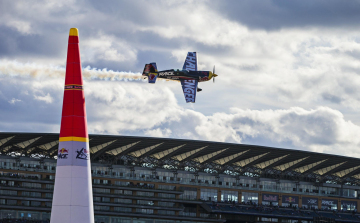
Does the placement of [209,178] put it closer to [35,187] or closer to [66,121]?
[35,187]

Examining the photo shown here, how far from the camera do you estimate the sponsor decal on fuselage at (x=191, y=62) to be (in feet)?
327

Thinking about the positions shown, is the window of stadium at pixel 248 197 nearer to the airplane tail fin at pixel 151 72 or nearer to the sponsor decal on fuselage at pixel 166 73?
the sponsor decal on fuselage at pixel 166 73

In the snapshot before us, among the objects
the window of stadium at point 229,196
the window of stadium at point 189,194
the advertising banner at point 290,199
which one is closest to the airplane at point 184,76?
the window of stadium at point 189,194

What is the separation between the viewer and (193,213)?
127 meters

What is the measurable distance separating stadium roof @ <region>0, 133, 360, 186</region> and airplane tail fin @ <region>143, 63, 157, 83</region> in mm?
30665

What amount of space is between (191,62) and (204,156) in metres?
39.6

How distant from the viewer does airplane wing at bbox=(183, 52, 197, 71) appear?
99438 millimetres

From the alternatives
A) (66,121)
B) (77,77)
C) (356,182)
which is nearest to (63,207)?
(66,121)

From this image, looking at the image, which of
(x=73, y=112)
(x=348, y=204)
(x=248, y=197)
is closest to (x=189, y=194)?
(x=248, y=197)

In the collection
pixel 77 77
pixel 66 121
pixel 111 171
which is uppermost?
pixel 111 171

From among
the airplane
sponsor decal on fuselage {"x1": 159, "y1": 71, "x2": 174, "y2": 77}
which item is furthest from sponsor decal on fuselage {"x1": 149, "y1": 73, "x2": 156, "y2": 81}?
sponsor decal on fuselage {"x1": 159, "y1": 71, "x2": 174, "y2": 77}

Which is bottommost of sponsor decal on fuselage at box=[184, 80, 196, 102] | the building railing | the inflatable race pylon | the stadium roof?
the inflatable race pylon

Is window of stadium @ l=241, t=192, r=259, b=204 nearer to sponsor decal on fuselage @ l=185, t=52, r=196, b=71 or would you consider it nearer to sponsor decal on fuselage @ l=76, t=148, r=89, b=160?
sponsor decal on fuselage @ l=185, t=52, r=196, b=71

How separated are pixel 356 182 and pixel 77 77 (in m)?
141
